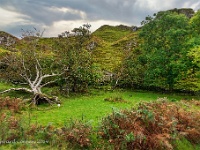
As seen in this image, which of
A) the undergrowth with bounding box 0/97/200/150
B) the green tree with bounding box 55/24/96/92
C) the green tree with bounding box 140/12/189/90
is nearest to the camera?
the undergrowth with bounding box 0/97/200/150

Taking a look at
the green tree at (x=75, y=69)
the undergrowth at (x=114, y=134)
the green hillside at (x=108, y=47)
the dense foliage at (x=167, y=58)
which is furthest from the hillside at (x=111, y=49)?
the undergrowth at (x=114, y=134)

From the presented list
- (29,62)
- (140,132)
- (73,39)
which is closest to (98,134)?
(140,132)

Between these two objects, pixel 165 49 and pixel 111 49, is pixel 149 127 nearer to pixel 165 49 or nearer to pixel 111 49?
pixel 165 49

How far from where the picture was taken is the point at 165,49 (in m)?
42.8

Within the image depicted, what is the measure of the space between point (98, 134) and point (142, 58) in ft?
106

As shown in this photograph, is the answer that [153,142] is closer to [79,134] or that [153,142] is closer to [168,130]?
[168,130]

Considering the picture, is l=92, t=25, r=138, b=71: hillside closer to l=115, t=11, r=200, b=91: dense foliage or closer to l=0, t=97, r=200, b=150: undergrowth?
l=115, t=11, r=200, b=91: dense foliage

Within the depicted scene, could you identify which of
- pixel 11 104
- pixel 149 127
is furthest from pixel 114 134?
pixel 11 104

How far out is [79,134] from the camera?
15688 mm

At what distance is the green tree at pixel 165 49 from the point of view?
39.8 meters

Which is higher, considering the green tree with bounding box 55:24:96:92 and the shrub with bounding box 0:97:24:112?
the green tree with bounding box 55:24:96:92

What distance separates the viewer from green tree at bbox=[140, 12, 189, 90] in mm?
39844

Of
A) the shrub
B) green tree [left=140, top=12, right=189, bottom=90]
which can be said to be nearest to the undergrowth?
the shrub

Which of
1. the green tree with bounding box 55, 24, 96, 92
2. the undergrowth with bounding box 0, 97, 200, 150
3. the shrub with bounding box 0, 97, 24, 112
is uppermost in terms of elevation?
the green tree with bounding box 55, 24, 96, 92
